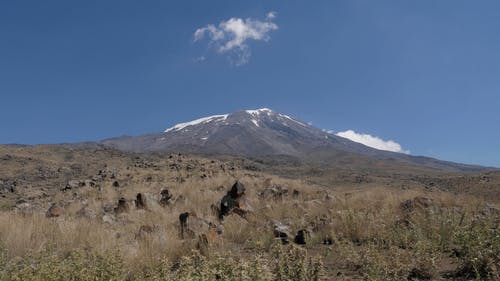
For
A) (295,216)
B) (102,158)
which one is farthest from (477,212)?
(102,158)

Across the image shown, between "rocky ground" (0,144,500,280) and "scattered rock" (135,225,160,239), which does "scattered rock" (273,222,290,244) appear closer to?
"rocky ground" (0,144,500,280)

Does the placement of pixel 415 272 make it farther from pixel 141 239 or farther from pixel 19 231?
pixel 19 231

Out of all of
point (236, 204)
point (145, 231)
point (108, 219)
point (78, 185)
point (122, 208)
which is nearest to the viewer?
point (145, 231)

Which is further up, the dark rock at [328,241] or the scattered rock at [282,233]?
the scattered rock at [282,233]

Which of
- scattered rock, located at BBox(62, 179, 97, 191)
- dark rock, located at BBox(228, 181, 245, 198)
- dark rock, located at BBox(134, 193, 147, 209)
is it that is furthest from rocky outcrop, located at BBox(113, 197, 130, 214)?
scattered rock, located at BBox(62, 179, 97, 191)

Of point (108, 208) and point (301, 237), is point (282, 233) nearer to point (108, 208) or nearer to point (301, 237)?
point (301, 237)

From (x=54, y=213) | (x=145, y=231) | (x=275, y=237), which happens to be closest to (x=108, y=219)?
(x=145, y=231)

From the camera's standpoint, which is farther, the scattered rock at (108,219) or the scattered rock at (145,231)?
the scattered rock at (108,219)

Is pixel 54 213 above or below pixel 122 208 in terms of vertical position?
below

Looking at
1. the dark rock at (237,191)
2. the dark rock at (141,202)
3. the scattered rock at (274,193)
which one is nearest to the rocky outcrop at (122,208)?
the dark rock at (141,202)

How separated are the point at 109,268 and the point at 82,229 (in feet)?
12.1

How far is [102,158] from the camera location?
47375 mm

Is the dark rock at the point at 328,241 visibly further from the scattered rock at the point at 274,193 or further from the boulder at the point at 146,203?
the boulder at the point at 146,203

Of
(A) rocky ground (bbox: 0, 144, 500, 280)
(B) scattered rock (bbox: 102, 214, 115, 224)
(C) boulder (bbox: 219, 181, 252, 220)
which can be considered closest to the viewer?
(A) rocky ground (bbox: 0, 144, 500, 280)
